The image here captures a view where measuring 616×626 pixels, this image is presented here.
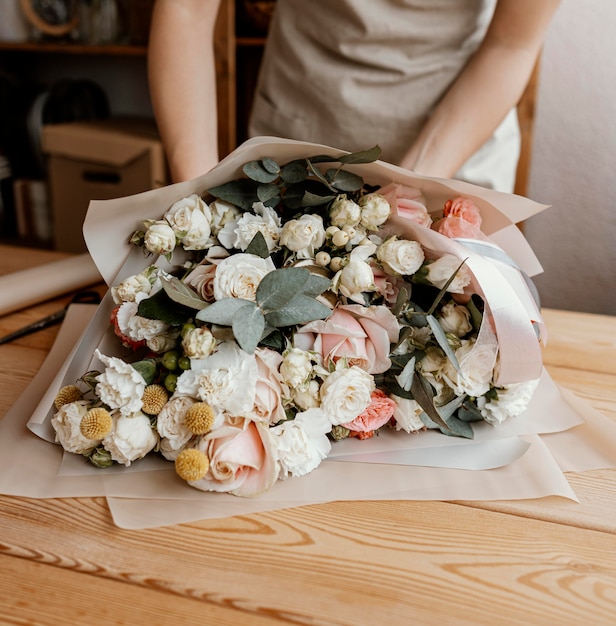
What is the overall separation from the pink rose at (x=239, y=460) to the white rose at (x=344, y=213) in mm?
230

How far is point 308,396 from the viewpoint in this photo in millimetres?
637

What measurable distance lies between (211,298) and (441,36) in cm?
83

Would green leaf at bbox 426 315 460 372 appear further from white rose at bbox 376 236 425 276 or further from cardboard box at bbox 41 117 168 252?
cardboard box at bbox 41 117 168 252

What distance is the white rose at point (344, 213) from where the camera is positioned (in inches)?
26.6

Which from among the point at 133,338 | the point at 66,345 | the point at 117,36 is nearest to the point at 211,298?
the point at 133,338

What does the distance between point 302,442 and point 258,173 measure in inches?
11.4

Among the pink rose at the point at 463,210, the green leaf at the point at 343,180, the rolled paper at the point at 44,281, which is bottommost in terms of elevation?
the rolled paper at the point at 44,281

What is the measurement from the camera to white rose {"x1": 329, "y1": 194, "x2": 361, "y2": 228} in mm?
675

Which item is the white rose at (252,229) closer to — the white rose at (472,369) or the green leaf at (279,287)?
the green leaf at (279,287)

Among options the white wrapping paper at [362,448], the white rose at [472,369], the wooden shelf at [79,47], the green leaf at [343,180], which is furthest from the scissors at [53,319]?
the wooden shelf at [79,47]

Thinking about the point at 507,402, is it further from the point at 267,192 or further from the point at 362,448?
the point at 267,192

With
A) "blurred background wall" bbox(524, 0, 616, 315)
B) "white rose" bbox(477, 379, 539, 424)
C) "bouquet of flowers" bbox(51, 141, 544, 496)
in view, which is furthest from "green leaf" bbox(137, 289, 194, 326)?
"blurred background wall" bbox(524, 0, 616, 315)

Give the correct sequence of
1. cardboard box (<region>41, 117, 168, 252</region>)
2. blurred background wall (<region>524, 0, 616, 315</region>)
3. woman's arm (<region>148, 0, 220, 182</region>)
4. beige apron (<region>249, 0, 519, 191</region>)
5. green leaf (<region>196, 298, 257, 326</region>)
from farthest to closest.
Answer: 1. cardboard box (<region>41, 117, 168, 252</region>)
2. blurred background wall (<region>524, 0, 616, 315</region>)
3. beige apron (<region>249, 0, 519, 191</region>)
4. woman's arm (<region>148, 0, 220, 182</region>)
5. green leaf (<region>196, 298, 257, 326</region>)

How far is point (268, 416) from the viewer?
613mm
